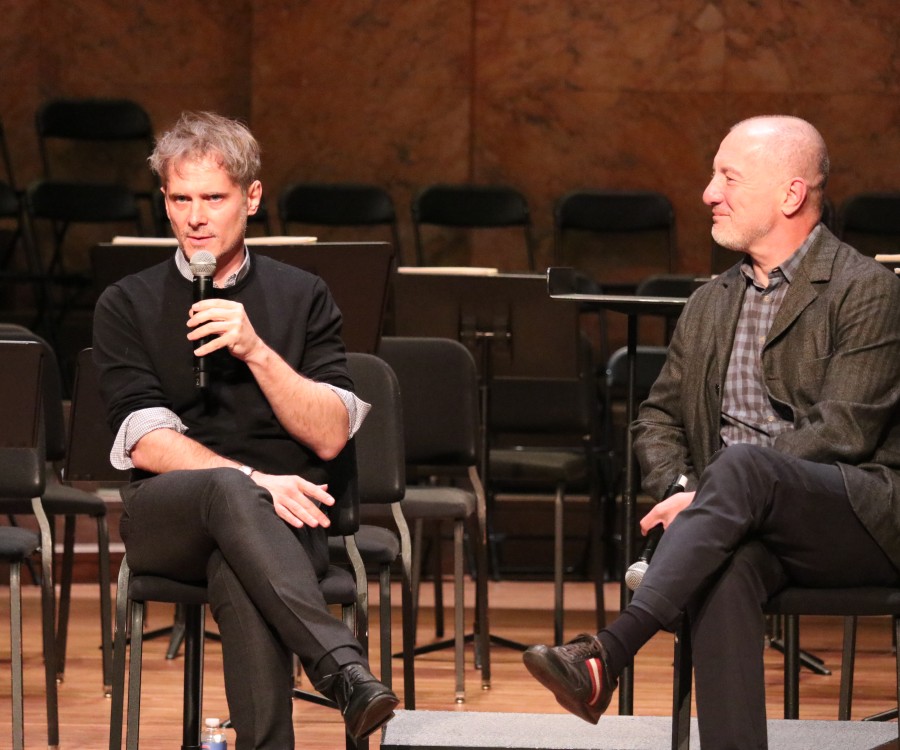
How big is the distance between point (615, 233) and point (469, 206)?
0.78 m

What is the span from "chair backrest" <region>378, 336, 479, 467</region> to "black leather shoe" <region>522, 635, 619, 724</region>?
1.43m

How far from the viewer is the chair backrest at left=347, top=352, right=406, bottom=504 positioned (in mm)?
2998

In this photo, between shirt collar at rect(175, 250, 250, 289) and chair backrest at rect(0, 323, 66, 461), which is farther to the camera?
chair backrest at rect(0, 323, 66, 461)

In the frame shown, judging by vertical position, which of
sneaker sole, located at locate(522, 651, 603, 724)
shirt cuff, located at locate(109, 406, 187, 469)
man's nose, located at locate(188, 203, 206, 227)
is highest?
man's nose, located at locate(188, 203, 206, 227)

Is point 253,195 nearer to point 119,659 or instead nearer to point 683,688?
point 119,659

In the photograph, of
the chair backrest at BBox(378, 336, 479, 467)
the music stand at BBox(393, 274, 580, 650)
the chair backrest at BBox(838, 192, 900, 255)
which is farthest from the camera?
the chair backrest at BBox(838, 192, 900, 255)

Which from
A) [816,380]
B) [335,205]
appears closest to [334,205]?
[335,205]

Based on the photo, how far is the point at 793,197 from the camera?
2682 mm

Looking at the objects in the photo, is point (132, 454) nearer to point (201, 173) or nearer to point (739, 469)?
point (201, 173)

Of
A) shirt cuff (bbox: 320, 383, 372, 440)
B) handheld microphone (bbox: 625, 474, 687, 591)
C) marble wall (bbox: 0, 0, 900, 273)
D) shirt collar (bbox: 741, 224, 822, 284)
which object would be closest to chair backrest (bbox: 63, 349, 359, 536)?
shirt cuff (bbox: 320, 383, 372, 440)

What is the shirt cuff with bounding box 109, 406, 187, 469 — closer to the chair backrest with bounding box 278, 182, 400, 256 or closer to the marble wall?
the chair backrest with bounding box 278, 182, 400, 256

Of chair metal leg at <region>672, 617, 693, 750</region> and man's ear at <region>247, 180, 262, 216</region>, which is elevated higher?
man's ear at <region>247, 180, 262, 216</region>

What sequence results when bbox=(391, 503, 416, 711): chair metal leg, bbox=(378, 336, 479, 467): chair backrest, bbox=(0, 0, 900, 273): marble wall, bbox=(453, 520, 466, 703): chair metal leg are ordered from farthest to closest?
bbox=(0, 0, 900, 273): marble wall
bbox=(378, 336, 479, 467): chair backrest
bbox=(453, 520, 466, 703): chair metal leg
bbox=(391, 503, 416, 711): chair metal leg

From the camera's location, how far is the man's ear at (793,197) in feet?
8.79
